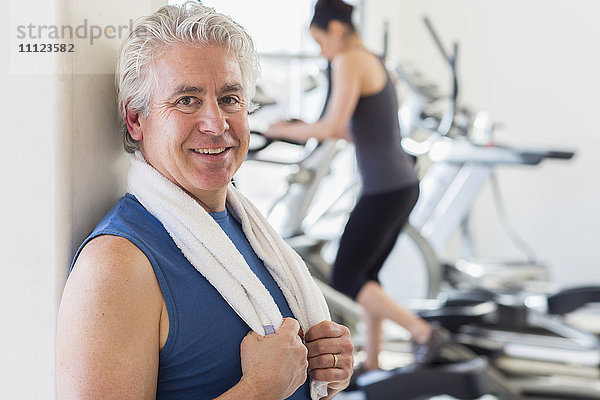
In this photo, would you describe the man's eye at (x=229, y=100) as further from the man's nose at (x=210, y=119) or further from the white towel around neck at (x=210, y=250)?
the white towel around neck at (x=210, y=250)

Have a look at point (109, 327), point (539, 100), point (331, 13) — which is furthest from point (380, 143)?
point (539, 100)

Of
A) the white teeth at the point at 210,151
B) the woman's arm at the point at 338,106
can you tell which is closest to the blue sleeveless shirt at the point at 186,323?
the white teeth at the point at 210,151

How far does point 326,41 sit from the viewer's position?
2.69 metres

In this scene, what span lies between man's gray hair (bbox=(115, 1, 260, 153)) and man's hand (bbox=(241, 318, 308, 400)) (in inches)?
14.0

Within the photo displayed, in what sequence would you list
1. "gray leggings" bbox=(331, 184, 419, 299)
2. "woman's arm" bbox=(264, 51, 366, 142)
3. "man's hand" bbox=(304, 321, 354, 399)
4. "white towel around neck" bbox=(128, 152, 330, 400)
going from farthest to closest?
"gray leggings" bbox=(331, 184, 419, 299) < "woman's arm" bbox=(264, 51, 366, 142) < "man's hand" bbox=(304, 321, 354, 399) < "white towel around neck" bbox=(128, 152, 330, 400)

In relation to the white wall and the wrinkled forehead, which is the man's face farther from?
the white wall

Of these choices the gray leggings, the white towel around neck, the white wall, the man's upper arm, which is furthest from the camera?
the white wall

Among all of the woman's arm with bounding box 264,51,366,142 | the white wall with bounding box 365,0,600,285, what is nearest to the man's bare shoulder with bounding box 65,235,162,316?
the woman's arm with bounding box 264,51,366,142

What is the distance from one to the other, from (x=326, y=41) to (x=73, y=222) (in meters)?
1.89

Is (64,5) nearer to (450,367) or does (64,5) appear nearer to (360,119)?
(360,119)

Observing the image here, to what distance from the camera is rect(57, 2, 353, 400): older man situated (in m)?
0.83

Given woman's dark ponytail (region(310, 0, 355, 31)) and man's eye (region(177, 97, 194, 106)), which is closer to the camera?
man's eye (region(177, 97, 194, 106))

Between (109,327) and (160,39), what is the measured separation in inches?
15.2

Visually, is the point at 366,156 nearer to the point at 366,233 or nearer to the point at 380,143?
the point at 380,143
